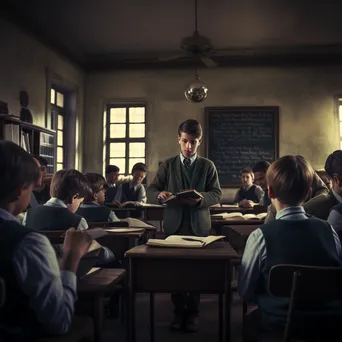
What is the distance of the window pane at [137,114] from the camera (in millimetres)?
8539

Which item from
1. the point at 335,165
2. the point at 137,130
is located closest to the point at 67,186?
the point at 335,165

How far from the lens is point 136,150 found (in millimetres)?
8539

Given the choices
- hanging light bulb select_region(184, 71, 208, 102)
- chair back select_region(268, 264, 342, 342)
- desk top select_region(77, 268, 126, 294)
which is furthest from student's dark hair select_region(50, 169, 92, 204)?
hanging light bulb select_region(184, 71, 208, 102)

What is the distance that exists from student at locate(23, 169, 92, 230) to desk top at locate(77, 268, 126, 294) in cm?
48

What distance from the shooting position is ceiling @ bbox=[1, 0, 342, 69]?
5.87m

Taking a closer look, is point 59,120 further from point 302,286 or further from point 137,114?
point 302,286

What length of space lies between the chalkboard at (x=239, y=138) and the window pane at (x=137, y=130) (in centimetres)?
128

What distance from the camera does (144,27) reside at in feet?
22.0

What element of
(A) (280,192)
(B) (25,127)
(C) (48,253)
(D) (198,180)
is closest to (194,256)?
(A) (280,192)

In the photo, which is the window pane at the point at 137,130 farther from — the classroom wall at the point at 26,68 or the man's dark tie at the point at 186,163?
the man's dark tie at the point at 186,163

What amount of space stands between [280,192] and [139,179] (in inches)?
209

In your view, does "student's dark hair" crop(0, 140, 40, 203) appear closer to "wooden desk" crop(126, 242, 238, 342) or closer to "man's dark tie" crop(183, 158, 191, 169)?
"wooden desk" crop(126, 242, 238, 342)

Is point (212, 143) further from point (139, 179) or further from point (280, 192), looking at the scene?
point (280, 192)

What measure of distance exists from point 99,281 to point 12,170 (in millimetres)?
643
